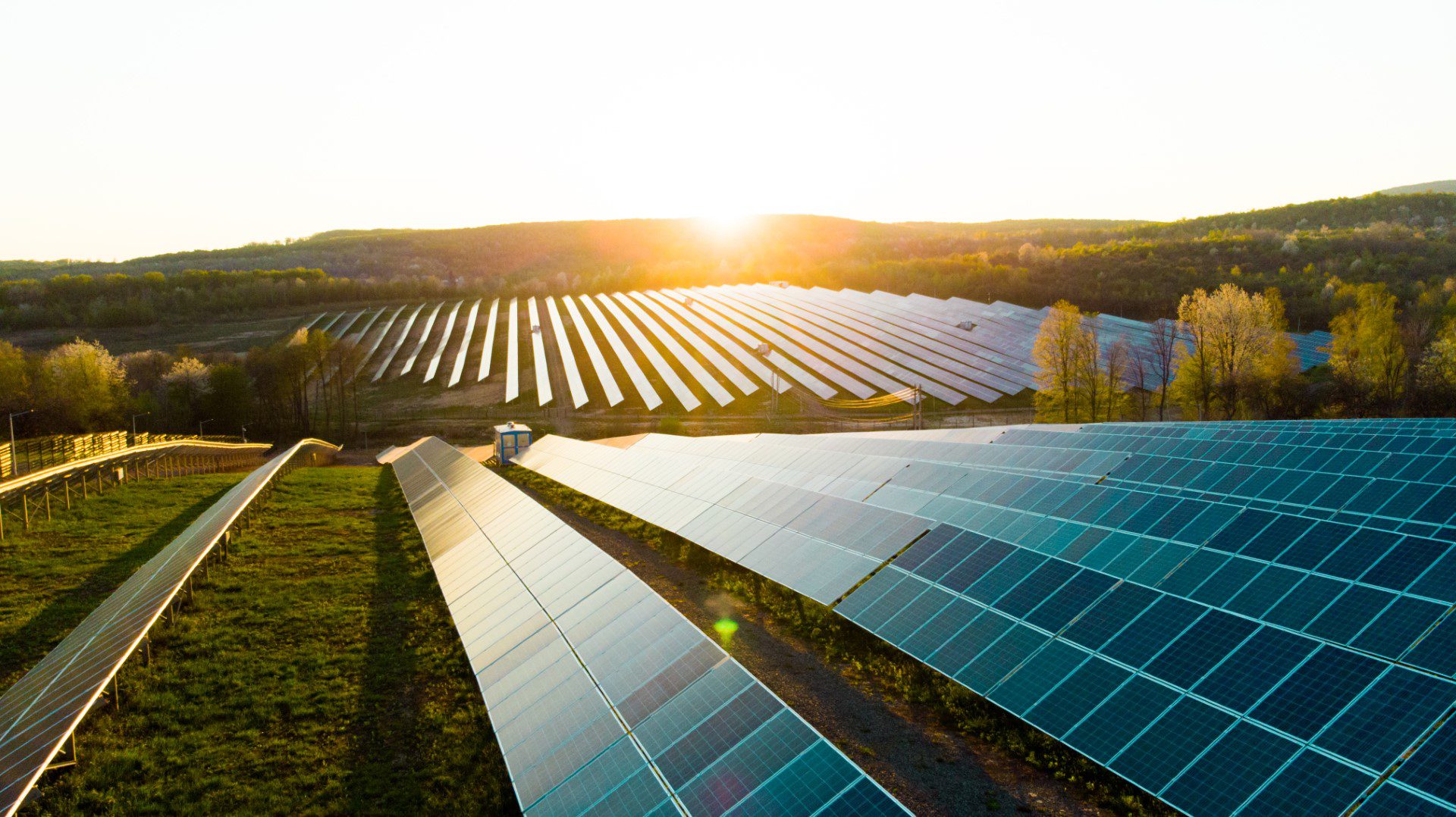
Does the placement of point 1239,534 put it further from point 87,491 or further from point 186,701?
point 87,491

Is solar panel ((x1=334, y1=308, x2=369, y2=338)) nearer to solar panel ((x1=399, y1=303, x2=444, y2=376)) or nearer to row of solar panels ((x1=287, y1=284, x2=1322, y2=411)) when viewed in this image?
row of solar panels ((x1=287, y1=284, x2=1322, y2=411))

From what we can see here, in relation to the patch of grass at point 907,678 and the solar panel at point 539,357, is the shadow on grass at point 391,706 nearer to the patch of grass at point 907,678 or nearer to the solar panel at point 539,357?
the patch of grass at point 907,678

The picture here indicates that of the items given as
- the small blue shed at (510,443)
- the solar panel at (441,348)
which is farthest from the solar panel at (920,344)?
the solar panel at (441,348)

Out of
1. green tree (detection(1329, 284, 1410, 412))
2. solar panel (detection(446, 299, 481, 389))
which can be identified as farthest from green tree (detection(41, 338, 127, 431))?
green tree (detection(1329, 284, 1410, 412))

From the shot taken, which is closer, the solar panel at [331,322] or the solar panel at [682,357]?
the solar panel at [682,357]

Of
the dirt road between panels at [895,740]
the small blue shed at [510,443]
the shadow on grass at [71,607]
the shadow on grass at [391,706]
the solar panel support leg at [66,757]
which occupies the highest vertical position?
the solar panel support leg at [66,757]

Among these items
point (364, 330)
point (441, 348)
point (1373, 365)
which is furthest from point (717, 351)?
point (1373, 365)
